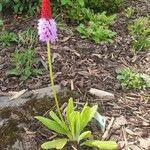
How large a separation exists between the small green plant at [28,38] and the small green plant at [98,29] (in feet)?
2.06

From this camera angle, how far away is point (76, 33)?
18.5 ft

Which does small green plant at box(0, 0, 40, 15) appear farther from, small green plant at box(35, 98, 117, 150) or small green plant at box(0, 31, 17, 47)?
small green plant at box(35, 98, 117, 150)

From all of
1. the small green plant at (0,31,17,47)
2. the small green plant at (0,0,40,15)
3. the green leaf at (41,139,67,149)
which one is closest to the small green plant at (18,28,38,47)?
the small green plant at (0,31,17,47)

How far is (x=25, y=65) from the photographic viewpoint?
482cm

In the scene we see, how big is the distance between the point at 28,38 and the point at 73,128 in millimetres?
2038

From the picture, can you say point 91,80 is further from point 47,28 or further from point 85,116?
point 47,28

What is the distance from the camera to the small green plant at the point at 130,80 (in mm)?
4723

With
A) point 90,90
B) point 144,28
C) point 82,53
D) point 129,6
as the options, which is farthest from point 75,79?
point 129,6

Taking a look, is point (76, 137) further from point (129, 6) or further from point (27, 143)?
point (129, 6)


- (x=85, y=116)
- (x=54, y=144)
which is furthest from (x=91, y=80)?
(x=54, y=144)

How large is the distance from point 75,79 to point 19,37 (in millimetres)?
1153

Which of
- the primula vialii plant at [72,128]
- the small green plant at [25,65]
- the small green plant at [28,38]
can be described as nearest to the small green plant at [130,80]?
the small green plant at [25,65]

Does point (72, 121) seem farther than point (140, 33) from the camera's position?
No

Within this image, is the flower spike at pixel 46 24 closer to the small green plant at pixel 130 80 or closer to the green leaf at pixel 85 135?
the green leaf at pixel 85 135
